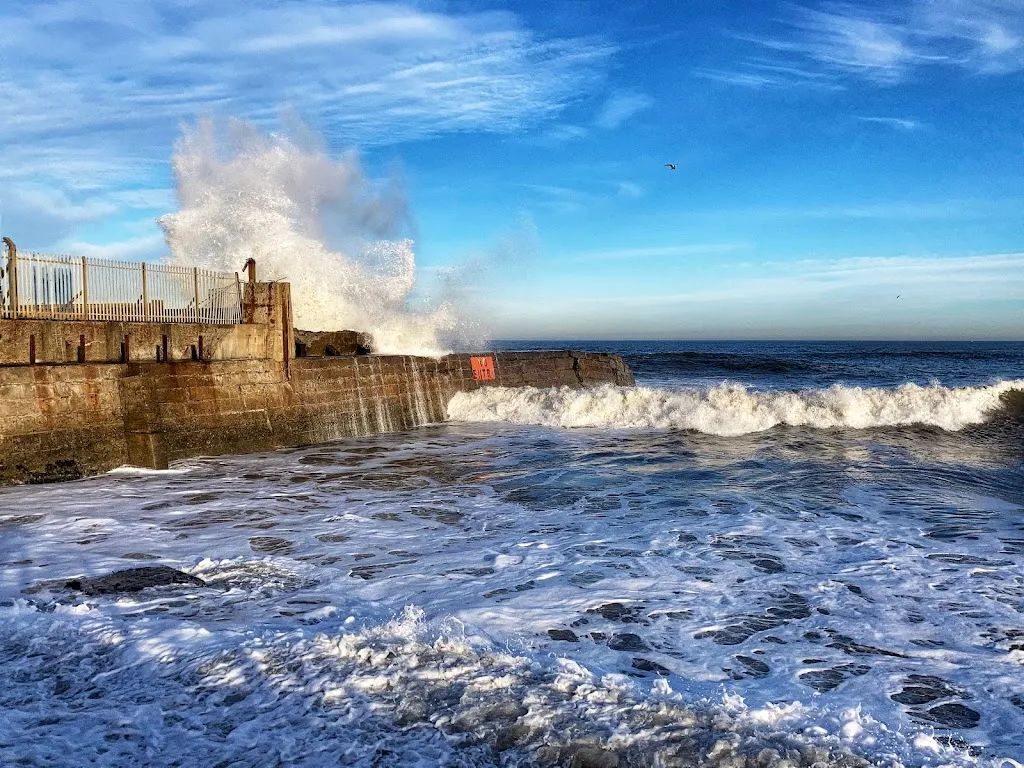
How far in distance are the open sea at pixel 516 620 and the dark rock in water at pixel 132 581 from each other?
0.15m

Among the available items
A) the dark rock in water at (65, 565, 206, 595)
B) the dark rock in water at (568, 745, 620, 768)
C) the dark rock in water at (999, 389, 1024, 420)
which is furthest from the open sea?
the dark rock in water at (999, 389, 1024, 420)

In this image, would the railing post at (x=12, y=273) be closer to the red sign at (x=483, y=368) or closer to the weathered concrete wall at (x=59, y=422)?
the weathered concrete wall at (x=59, y=422)

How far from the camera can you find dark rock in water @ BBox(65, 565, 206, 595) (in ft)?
18.8

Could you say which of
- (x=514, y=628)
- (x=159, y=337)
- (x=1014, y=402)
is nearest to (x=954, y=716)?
(x=514, y=628)

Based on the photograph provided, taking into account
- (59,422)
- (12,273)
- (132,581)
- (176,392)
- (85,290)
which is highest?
(12,273)

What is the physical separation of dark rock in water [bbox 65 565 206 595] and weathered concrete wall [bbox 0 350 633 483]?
558cm

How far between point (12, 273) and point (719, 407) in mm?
14930

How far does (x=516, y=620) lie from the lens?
5.17 meters

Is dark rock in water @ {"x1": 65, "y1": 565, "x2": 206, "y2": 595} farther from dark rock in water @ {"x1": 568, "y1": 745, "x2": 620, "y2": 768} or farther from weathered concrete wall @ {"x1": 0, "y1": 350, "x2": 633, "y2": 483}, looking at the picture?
weathered concrete wall @ {"x1": 0, "y1": 350, "x2": 633, "y2": 483}

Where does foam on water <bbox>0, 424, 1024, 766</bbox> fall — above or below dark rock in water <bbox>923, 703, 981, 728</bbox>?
above

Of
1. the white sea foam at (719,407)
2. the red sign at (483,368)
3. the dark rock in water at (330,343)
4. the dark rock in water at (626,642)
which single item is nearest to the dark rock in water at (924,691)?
the dark rock in water at (626,642)

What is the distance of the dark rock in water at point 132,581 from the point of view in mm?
5734

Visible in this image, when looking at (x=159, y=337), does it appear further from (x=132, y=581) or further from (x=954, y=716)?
(x=954, y=716)

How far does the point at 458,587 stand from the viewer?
5.90 m
